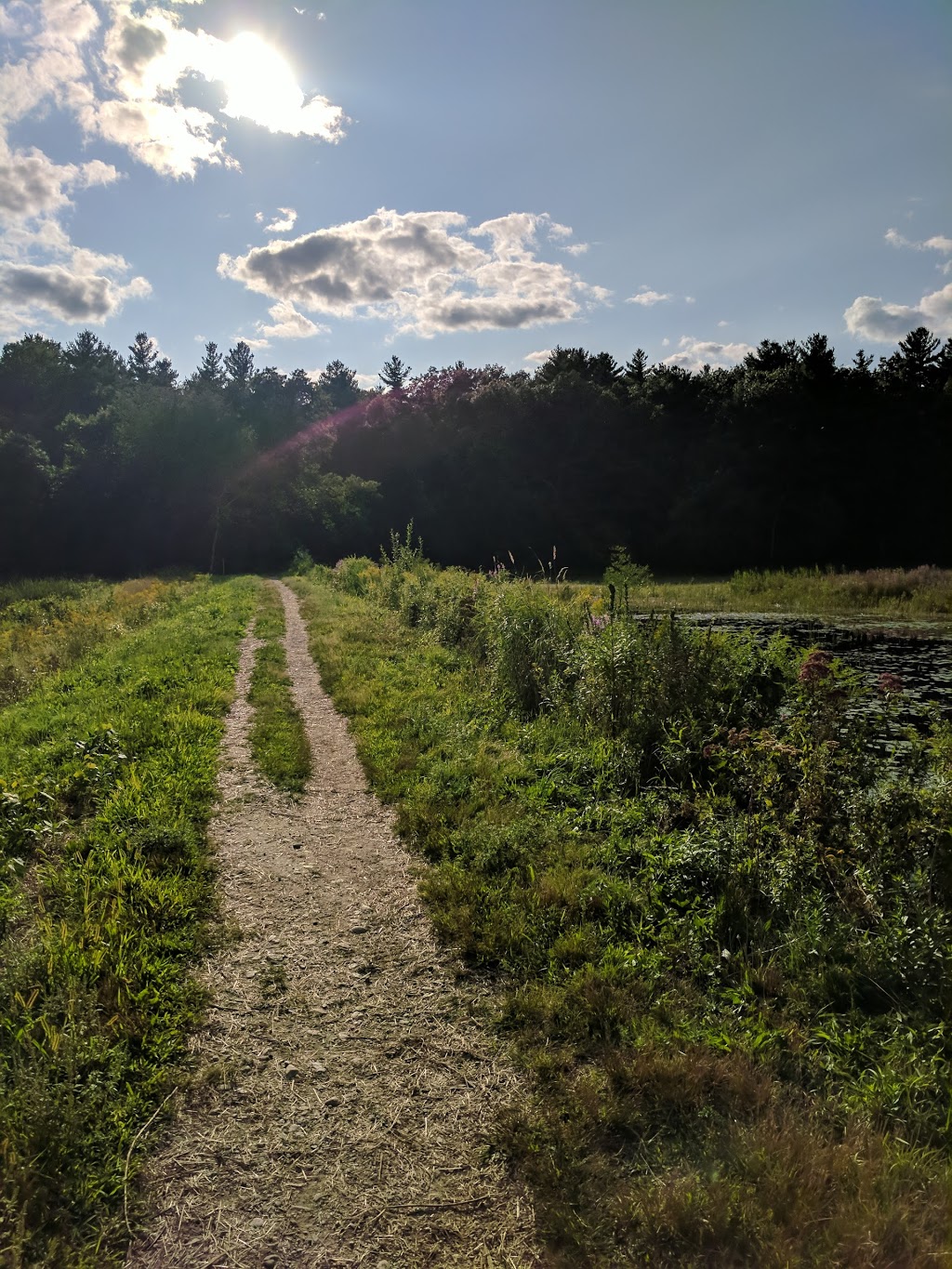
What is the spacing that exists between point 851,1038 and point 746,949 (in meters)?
0.79

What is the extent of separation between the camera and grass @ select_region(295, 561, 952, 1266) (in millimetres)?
2527

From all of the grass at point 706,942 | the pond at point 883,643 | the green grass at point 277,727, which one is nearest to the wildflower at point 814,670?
the grass at point 706,942

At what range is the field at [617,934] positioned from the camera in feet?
8.40

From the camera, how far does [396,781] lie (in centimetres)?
670

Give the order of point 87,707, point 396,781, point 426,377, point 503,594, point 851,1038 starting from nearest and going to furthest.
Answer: point 851,1038
point 396,781
point 87,707
point 503,594
point 426,377

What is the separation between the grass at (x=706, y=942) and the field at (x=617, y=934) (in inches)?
0.6

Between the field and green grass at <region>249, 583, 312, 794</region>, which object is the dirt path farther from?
green grass at <region>249, 583, 312, 794</region>

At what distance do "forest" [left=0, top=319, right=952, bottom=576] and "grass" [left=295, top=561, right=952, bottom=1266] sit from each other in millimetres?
38214

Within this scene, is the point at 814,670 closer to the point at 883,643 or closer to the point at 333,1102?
the point at 333,1102

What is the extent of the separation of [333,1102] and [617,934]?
1938 mm

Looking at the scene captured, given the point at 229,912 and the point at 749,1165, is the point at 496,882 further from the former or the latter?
the point at 749,1165

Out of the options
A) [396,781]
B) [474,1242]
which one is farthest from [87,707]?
[474,1242]

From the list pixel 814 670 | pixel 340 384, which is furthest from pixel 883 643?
pixel 340 384

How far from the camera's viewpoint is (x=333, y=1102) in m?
3.10
